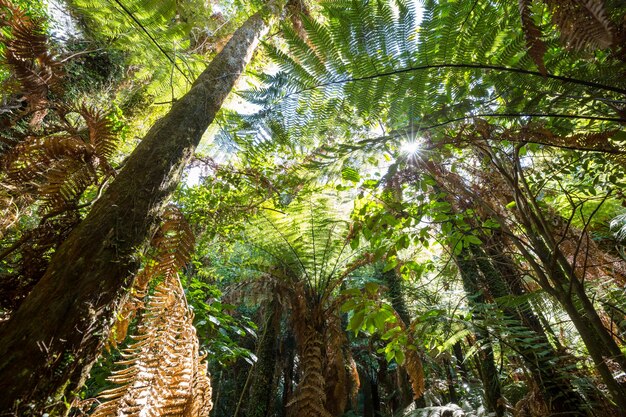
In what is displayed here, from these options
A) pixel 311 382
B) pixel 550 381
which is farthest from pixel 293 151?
pixel 550 381

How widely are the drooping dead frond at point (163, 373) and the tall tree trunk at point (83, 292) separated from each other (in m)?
0.12

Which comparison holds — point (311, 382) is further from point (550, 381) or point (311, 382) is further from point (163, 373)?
point (163, 373)

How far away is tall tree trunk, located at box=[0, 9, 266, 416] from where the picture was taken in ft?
2.39

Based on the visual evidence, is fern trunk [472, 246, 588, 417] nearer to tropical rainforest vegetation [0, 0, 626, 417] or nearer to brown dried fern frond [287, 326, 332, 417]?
tropical rainforest vegetation [0, 0, 626, 417]

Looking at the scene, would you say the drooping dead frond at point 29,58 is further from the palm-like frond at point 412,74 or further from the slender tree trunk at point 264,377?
the slender tree trunk at point 264,377

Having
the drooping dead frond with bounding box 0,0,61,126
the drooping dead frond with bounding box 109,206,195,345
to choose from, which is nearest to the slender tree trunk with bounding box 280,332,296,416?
the drooping dead frond with bounding box 109,206,195,345

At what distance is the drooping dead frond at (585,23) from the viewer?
1.77 feet

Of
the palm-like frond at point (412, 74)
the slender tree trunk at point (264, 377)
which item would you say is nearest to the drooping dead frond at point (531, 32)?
the palm-like frond at point (412, 74)

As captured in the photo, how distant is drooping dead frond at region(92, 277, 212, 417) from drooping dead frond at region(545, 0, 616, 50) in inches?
52.4

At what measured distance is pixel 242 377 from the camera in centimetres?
734

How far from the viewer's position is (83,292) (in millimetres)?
909

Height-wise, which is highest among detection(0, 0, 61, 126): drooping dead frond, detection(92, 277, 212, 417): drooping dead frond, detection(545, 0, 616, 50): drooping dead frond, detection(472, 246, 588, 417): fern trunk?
detection(0, 0, 61, 126): drooping dead frond

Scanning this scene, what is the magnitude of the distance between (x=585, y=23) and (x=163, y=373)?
1436mm

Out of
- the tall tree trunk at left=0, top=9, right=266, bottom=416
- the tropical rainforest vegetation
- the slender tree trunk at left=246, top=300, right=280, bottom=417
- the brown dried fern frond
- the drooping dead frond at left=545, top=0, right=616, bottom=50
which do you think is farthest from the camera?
the slender tree trunk at left=246, top=300, right=280, bottom=417
